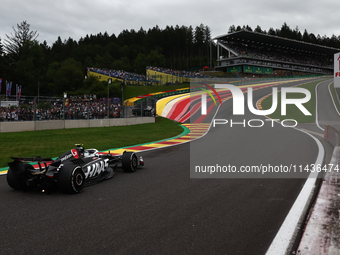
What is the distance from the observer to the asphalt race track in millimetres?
3609

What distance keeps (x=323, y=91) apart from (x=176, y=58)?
90.3 meters

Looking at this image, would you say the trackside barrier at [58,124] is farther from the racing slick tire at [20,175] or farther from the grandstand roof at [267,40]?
the grandstand roof at [267,40]

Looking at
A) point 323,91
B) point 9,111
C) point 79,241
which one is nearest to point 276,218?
point 79,241

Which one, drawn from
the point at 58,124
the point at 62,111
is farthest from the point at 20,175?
the point at 62,111

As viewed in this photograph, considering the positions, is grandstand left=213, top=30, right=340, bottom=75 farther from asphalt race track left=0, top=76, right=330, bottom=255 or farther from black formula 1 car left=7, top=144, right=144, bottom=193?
black formula 1 car left=7, top=144, right=144, bottom=193

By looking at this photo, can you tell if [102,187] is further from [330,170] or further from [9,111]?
[9,111]

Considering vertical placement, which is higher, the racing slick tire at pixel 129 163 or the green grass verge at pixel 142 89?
the green grass verge at pixel 142 89

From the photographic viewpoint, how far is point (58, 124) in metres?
19.9

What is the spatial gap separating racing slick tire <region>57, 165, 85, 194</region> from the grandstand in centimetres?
8384

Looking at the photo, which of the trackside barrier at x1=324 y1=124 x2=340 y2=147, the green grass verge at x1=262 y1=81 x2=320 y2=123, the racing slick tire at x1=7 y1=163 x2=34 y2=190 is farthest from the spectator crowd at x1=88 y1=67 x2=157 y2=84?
the racing slick tire at x1=7 y1=163 x2=34 y2=190

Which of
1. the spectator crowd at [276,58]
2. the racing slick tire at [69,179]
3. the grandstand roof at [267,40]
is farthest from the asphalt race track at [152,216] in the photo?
the spectator crowd at [276,58]

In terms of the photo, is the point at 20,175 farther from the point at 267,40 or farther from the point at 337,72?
the point at 267,40

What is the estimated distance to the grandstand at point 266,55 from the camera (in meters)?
86.9

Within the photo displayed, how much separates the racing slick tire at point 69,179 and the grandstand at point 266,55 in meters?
83.8
